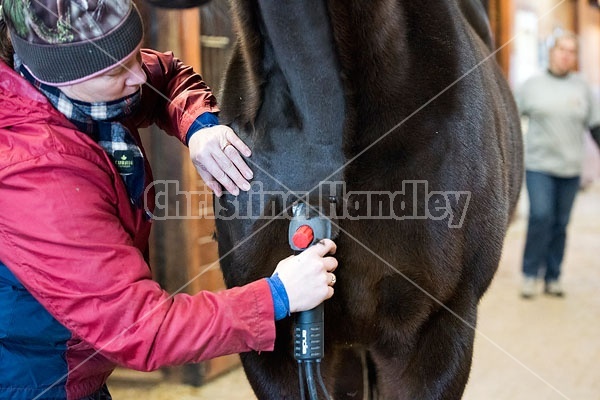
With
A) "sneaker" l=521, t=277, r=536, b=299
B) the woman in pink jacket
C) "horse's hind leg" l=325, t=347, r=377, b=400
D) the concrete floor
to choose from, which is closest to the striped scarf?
the woman in pink jacket

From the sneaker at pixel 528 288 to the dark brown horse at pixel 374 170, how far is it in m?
2.60

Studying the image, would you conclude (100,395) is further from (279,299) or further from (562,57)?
(562,57)

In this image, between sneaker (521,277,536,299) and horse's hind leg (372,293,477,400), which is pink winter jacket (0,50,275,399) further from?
sneaker (521,277,536,299)

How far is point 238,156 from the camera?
45.8 inches

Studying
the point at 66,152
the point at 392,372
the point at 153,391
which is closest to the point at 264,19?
the point at 66,152

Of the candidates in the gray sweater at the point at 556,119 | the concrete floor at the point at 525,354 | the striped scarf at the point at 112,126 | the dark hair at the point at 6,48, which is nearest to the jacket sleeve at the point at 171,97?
the striped scarf at the point at 112,126

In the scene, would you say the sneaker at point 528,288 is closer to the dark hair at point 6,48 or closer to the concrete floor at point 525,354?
the concrete floor at point 525,354

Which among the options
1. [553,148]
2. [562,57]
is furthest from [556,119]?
[562,57]

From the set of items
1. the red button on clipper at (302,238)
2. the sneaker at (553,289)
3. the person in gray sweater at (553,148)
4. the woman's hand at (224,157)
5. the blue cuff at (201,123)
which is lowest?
the sneaker at (553,289)

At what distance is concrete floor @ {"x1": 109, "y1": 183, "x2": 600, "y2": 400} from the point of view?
94.1 inches

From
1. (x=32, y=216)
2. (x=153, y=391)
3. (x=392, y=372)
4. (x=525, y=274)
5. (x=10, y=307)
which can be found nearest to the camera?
(x=32, y=216)

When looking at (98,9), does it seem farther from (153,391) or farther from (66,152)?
(153,391)

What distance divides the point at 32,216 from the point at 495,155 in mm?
780

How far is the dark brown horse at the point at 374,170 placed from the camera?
109 cm
